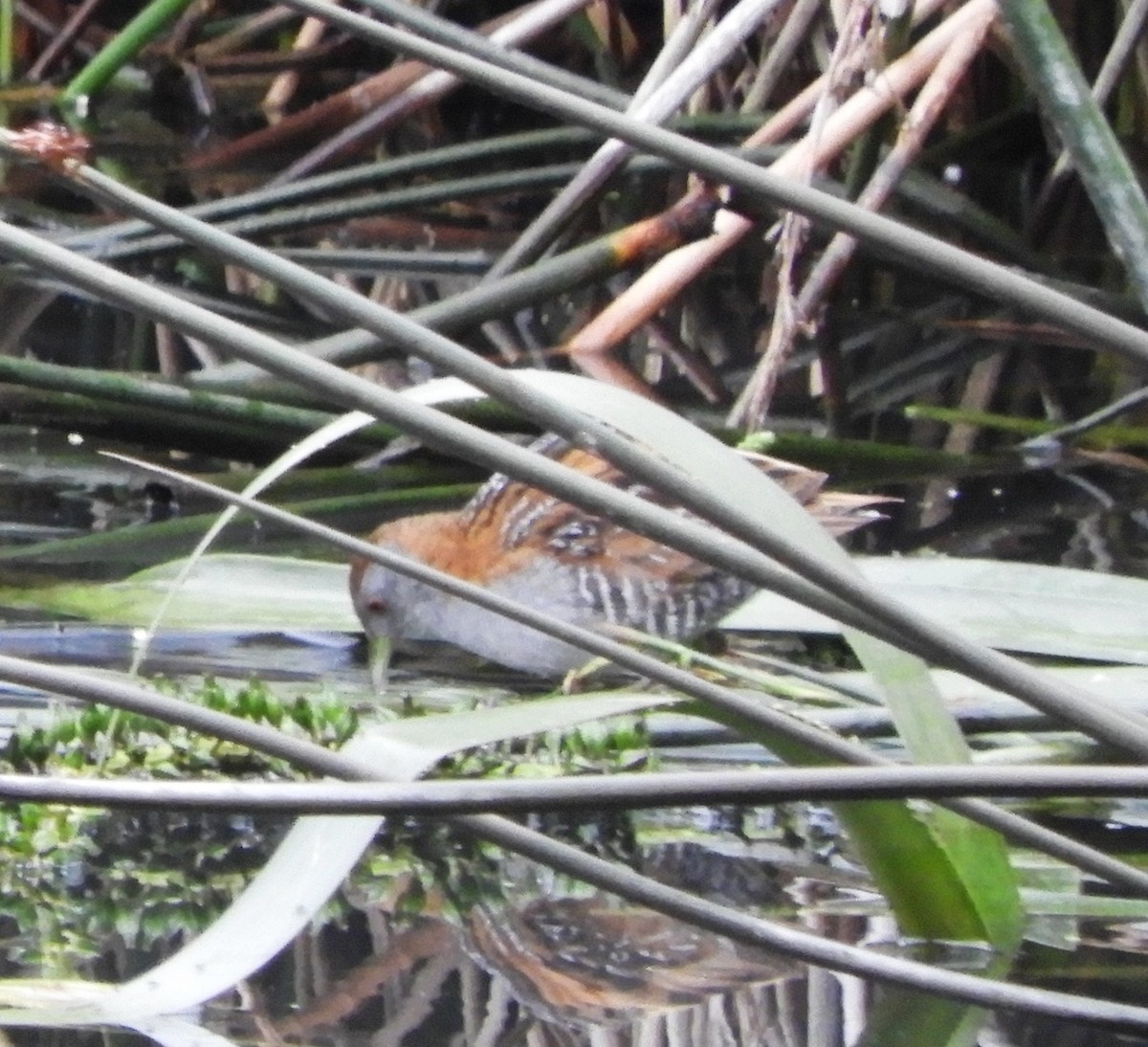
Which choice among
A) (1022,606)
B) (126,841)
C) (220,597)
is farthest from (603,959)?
(220,597)

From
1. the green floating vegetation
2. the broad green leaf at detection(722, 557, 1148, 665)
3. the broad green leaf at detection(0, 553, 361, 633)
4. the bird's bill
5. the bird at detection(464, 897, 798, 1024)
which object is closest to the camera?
the bird at detection(464, 897, 798, 1024)

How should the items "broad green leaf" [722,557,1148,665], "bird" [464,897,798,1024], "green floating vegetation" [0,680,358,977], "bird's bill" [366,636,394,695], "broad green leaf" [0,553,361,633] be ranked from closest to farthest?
"bird" [464,897,798,1024], "green floating vegetation" [0,680,358,977], "broad green leaf" [722,557,1148,665], "bird's bill" [366,636,394,695], "broad green leaf" [0,553,361,633]

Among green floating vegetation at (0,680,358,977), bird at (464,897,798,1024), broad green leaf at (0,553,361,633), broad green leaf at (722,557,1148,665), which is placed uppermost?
broad green leaf at (0,553,361,633)

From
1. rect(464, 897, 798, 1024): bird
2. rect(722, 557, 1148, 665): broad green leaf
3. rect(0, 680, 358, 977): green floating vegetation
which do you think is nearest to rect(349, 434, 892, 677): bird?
rect(722, 557, 1148, 665): broad green leaf

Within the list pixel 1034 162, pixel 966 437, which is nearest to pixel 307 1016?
pixel 966 437

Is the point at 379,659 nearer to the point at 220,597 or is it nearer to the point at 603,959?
the point at 220,597

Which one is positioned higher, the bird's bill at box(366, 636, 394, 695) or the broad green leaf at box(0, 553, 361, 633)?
the broad green leaf at box(0, 553, 361, 633)

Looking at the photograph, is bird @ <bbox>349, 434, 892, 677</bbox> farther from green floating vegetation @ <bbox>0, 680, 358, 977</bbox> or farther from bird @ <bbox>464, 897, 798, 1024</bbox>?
bird @ <bbox>464, 897, 798, 1024</bbox>

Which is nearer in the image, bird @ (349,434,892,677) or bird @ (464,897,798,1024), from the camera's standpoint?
bird @ (464,897,798,1024)
